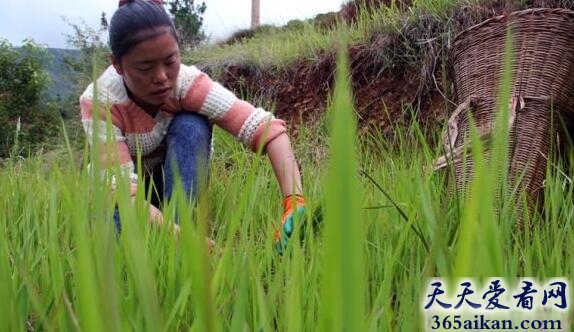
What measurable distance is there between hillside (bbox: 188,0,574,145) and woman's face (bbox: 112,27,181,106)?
573mm

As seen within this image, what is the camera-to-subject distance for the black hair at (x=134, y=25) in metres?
1.20

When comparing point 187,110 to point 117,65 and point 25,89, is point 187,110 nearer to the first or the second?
point 117,65

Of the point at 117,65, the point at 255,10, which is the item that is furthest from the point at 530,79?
the point at 255,10

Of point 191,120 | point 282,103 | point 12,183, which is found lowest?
point 12,183

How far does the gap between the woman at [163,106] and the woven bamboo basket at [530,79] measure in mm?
381

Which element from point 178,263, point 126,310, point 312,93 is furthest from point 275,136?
point 312,93

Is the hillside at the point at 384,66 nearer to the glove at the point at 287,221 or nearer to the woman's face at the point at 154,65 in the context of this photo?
the woman's face at the point at 154,65

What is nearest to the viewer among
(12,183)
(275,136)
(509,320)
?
(509,320)

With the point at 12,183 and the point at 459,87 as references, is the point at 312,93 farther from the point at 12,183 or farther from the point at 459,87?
the point at 12,183

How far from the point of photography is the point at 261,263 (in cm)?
58

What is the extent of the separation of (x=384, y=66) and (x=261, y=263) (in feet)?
6.54

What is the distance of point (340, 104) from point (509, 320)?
187mm

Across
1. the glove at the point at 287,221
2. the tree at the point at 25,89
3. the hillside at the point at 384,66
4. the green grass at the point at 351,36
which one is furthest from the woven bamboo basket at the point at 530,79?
the tree at the point at 25,89

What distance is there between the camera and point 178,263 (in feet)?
1.78
